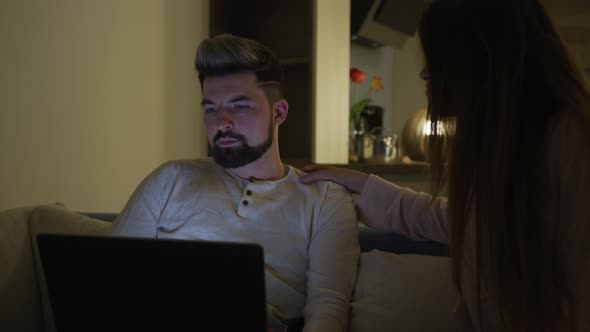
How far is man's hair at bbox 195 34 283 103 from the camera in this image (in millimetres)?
1245

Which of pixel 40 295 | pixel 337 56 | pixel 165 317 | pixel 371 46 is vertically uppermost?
pixel 371 46

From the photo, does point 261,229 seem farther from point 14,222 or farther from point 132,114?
point 132,114

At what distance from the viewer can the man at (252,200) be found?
118 centimetres

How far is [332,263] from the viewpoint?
3.81 ft

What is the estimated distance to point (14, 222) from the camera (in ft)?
4.22

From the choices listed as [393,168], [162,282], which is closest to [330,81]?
[393,168]

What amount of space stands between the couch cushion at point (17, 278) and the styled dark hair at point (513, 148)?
102 cm

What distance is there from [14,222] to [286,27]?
1568mm

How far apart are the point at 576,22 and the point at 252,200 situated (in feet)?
7.77

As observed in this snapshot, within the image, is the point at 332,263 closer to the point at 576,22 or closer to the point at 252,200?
the point at 252,200

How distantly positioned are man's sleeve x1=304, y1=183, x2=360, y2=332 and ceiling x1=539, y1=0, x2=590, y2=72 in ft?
6.89

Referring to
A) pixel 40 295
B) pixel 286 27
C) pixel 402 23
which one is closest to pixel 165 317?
pixel 40 295

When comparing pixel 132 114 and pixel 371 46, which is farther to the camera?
pixel 371 46

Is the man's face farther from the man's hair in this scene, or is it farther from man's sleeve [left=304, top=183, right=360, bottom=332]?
man's sleeve [left=304, top=183, right=360, bottom=332]
